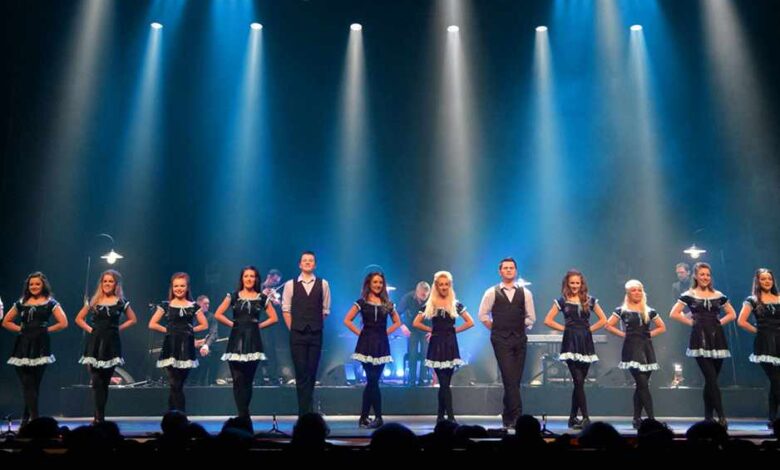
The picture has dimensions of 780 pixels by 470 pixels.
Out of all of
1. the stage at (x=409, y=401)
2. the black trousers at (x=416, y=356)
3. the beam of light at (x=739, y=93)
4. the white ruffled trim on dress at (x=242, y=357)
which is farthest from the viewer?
the beam of light at (x=739, y=93)

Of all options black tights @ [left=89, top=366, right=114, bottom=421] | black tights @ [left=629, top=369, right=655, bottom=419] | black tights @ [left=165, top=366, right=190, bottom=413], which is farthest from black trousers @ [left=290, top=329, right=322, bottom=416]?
black tights @ [left=629, top=369, right=655, bottom=419]

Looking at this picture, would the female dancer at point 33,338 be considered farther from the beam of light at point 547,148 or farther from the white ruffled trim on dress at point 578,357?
the beam of light at point 547,148

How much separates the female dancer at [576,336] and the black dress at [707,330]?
111cm

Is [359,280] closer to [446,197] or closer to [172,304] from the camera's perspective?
[446,197]

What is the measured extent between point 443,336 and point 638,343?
2.28 metres

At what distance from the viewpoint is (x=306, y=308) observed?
774 cm

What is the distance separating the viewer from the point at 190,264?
13.2 m

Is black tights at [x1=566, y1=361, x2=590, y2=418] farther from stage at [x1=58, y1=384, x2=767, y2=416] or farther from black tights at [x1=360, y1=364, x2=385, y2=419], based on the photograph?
stage at [x1=58, y1=384, x2=767, y2=416]

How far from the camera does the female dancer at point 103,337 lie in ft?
24.8

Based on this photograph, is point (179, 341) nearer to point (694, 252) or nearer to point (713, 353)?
point (713, 353)

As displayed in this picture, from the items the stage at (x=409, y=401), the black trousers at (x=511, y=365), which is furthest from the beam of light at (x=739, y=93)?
the black trousers at (x=511, y=365)

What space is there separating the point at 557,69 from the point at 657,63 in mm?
1813

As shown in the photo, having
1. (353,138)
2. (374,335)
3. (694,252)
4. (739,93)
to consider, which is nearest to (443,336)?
(374,335)

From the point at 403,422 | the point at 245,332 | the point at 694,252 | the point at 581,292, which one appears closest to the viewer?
the point at 245,332
